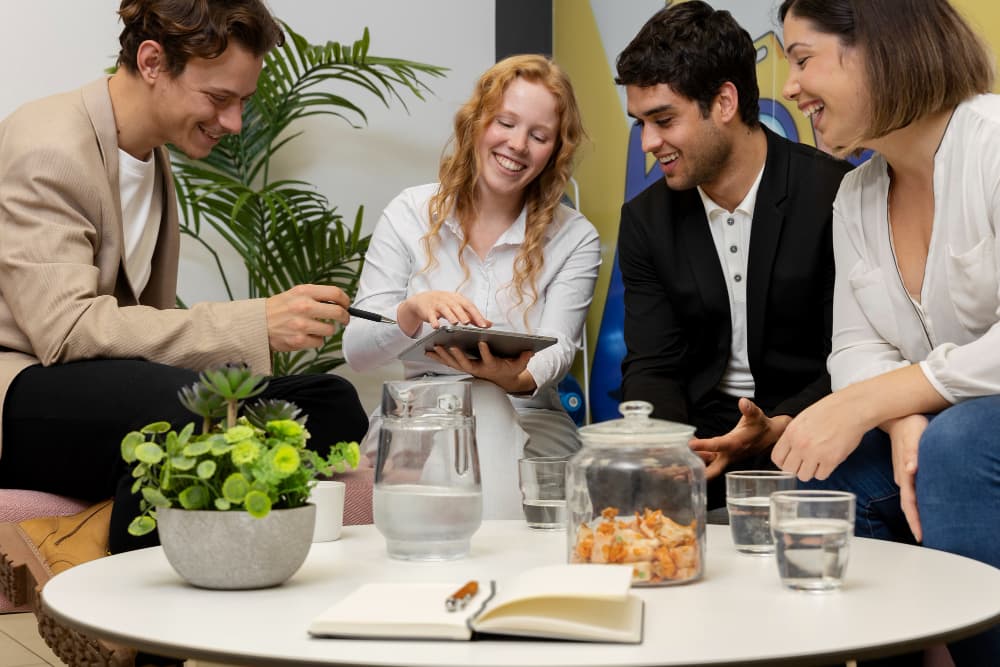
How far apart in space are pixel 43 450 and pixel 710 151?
4.92 feet

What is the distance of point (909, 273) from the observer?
1848 mm

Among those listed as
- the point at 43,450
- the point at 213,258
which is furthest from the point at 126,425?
the point at 213,258

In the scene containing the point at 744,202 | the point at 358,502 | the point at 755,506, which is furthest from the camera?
the point at 744,202

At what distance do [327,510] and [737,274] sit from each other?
4.05 ft

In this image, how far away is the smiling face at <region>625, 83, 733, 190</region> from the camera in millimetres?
2395

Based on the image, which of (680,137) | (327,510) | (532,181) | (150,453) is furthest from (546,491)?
(532,181)

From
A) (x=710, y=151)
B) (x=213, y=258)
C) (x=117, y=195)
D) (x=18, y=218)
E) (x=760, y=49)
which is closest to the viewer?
(x=18, y=218)

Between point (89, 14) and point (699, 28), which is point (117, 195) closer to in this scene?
point (699, 28)

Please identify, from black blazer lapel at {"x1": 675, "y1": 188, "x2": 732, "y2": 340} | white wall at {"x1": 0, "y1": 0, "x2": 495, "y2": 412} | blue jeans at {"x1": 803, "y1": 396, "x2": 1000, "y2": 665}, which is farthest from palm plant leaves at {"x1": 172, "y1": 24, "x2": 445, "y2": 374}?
blue jeans at {"x1": 803, "y1": 396, "x2": 1000, "y2": 665}

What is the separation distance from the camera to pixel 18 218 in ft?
6.51

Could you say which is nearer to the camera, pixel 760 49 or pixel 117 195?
pixel 117 195

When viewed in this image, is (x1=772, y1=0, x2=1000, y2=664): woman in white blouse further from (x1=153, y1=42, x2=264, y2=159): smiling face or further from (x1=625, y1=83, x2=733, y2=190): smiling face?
(x1=153, y1=42, x2=264, y2=159): smiling face

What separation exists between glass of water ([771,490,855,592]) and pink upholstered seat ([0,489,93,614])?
1441mm

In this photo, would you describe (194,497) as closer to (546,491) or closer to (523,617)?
(523,617)
